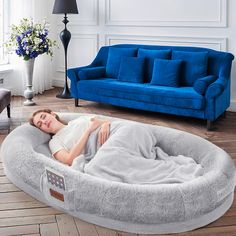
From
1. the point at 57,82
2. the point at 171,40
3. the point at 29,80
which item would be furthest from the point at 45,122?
the point at 57,82

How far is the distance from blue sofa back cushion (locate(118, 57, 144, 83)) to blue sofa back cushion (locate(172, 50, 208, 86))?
0.49m

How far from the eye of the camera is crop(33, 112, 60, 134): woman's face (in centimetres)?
327

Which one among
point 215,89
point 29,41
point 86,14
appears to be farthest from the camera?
point 86,14

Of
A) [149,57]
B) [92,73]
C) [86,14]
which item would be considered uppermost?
[86,14]

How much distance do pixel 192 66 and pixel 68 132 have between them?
243cm

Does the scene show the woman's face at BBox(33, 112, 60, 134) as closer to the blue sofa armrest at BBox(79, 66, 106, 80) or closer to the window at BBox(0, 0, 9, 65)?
the blue sofa armrest at BBox(79, 66, 106, 80)

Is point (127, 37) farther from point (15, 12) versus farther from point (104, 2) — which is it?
point (15, 12)

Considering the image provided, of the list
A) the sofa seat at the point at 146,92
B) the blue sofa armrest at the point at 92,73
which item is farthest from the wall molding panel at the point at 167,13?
the sofa seat at the point at 146,92

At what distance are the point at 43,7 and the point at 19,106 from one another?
188cm

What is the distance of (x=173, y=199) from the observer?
2.27 metres

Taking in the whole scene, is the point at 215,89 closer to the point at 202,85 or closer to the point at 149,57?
the point at 202,85

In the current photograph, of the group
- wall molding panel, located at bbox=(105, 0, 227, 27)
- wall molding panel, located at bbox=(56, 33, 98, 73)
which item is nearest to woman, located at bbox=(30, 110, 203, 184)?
wall molding panel, located at bbox=(105, 0, 227, 27)

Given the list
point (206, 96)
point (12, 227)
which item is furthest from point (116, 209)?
point (206, 96)

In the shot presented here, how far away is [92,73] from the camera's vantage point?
566 cm
